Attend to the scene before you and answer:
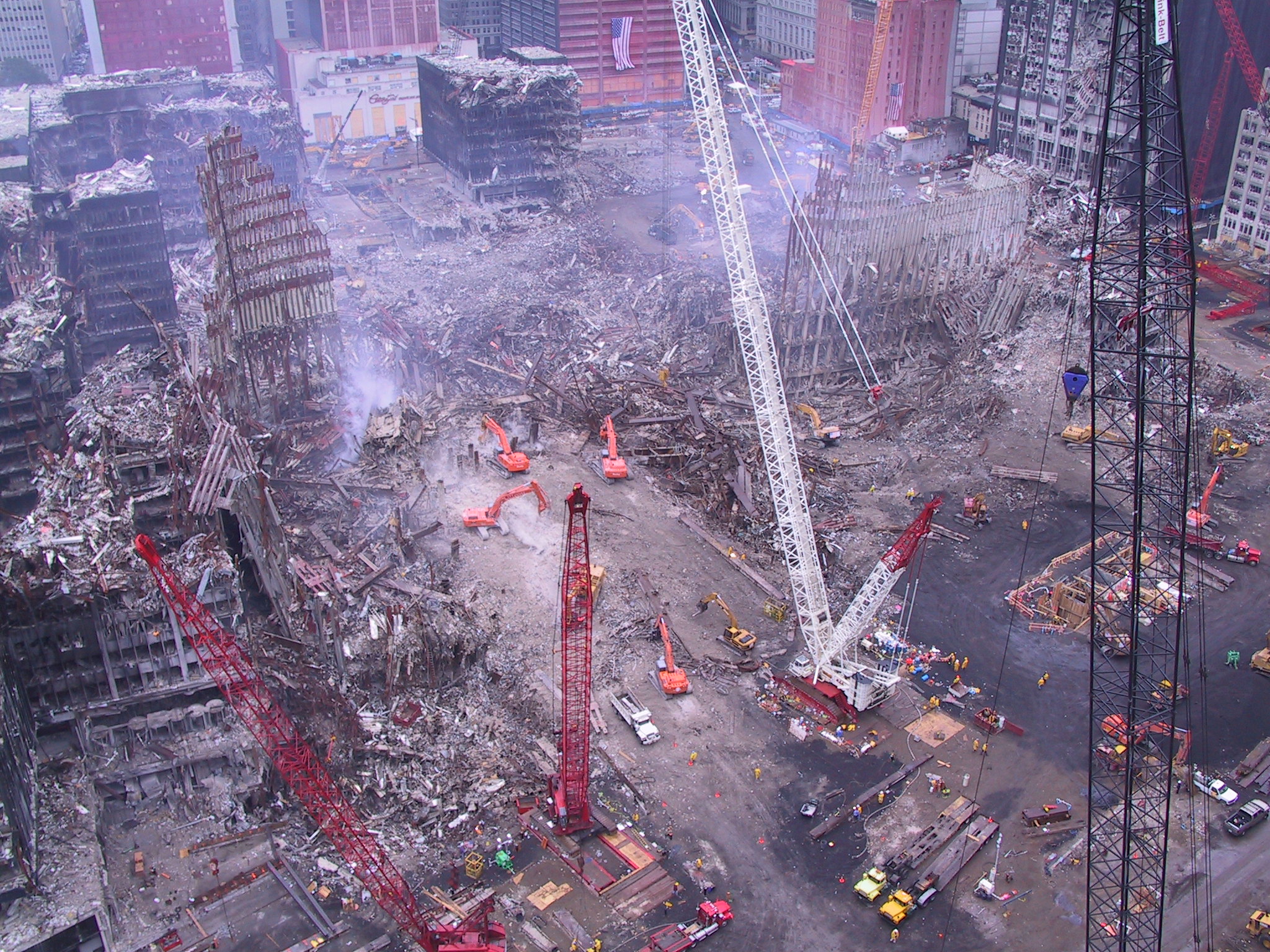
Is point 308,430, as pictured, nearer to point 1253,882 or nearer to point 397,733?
point 397,733

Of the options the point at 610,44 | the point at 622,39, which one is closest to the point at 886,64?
the point at 622,39

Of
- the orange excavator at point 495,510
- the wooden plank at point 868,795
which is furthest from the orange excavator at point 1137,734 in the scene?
the orange excavator at point 495,510

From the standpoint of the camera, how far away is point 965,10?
443 feet

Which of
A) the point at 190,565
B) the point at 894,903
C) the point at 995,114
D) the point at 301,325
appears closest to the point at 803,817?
the point at 894,903

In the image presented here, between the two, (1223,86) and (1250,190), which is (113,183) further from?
(1223,86)

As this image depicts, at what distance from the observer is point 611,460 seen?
72250 millimetres

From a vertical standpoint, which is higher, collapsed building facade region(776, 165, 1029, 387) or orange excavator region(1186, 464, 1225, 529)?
collapsed building facade region(776, 165, 1029, 387)

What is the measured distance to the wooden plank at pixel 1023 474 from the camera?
75250 millimetres

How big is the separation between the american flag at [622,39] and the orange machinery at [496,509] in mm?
98996

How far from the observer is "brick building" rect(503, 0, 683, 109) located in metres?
149

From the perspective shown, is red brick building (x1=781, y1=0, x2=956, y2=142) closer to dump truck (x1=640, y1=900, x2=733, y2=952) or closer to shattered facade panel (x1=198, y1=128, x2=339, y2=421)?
shattered facade panel (x1=198, y1=128, x2=339, y2=421)

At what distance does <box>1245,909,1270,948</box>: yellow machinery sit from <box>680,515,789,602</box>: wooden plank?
86.2ft

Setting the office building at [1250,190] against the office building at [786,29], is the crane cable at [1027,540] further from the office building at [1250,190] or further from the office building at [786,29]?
the office building at [786,29]

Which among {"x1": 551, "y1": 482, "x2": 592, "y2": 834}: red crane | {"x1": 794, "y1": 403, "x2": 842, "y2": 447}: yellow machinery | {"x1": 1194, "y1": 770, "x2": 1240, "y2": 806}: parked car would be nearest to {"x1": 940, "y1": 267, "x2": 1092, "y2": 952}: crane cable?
{"x1": 1194, "y1": 770, "x2": 1240, "y2": 806}: parked car
